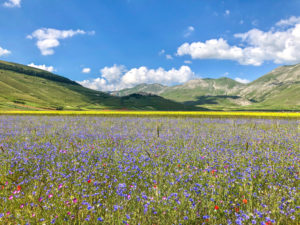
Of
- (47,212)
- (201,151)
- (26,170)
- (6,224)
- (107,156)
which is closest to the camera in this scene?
(6,224)

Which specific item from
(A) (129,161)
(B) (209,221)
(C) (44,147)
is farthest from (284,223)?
(C) (44,147)

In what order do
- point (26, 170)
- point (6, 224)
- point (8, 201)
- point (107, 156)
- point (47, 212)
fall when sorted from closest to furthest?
point (6, 224) < point (47, 212) < point (8, 201) < point (26, 170) < point (107, 156)

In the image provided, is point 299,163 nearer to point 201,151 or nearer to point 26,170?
point 201,151

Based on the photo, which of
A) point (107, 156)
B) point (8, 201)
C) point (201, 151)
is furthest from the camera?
point (201, 151)

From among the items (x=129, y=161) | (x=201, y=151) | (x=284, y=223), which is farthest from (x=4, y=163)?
(x=284, y=223)

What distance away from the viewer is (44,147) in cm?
864

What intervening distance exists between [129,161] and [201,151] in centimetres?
366

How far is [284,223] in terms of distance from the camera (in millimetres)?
3539

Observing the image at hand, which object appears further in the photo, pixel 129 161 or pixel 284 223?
pixel 129 161

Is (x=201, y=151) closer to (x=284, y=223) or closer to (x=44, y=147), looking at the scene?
(x=284, y=223)

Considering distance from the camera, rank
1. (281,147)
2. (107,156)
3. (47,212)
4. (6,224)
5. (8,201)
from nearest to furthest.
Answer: (6,224)
(47,212)
(8,201)
(107,156)
(281,147)

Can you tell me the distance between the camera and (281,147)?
972cm

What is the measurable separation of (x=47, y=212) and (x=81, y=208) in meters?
0.72

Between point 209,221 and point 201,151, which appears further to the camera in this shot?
point 201,151
